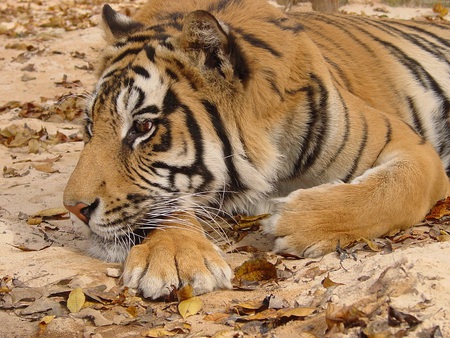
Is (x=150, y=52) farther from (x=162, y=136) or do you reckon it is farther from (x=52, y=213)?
(x=52, y=213)

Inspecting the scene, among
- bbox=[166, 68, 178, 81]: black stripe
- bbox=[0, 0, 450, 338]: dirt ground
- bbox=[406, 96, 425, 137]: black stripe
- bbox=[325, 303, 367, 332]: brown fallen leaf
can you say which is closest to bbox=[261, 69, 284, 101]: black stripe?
bbox=[166, 68, 178, 81]: black stripe

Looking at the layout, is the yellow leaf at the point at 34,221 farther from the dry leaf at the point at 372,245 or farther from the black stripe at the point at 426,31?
the black stripe at the point at 426,31

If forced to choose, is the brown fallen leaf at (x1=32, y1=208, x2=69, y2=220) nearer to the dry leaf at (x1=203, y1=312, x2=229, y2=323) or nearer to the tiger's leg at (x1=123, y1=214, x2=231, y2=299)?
the tiger's leg at (x1=123, y1=214, x2=231, y2=299)

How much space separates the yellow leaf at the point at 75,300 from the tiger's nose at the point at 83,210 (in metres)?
0.31

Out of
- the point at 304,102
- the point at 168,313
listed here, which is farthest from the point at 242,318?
the point at 304,102

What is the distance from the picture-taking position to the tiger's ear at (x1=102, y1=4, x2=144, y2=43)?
3.01m

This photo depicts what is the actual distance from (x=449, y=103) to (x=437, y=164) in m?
0.89

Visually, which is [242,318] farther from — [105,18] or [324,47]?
[324,47]

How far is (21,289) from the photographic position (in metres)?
2.38

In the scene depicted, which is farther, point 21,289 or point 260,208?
point 260,208

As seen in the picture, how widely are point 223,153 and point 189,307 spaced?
0.73 metres

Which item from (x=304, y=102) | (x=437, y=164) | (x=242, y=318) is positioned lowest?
(x=242, y=318)

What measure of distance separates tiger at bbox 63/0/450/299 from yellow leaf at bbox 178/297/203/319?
65 mm

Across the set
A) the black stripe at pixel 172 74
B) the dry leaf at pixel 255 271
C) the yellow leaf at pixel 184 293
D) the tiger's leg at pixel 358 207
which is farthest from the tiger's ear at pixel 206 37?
the yellow leaf at pixel 184 293
